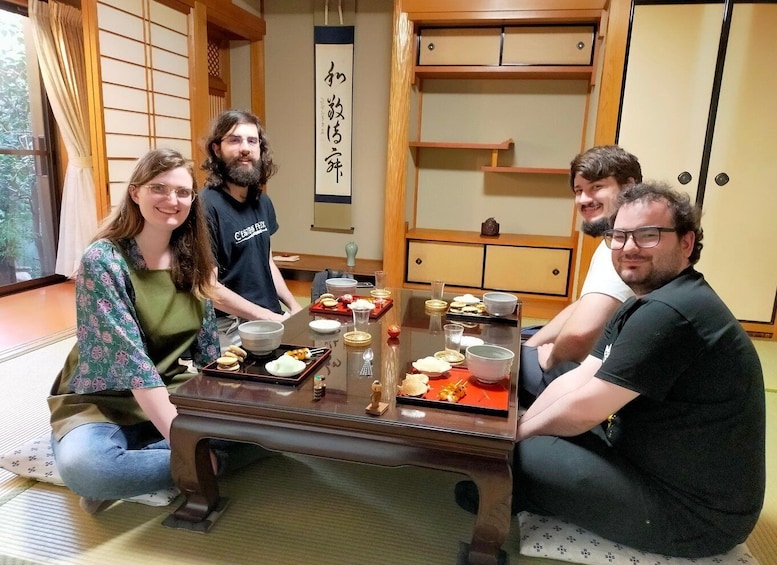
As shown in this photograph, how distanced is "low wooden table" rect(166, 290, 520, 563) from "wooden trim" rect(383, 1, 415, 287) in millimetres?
2725

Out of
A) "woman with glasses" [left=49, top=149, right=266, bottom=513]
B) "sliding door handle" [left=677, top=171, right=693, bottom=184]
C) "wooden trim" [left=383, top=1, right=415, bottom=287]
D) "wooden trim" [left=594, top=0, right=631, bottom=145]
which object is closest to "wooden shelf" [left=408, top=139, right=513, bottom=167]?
"wooden trim" [left=383, top=1, right=415, bottom=287]

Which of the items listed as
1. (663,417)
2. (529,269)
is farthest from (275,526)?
(529,269)

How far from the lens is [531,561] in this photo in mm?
1427

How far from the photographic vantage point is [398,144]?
4.08 m

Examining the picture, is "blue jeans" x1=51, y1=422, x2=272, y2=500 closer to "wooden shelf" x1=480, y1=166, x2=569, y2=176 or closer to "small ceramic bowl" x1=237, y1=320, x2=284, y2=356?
"small ceramic bowl" x1=237, y1=320, x2=284, y2=356

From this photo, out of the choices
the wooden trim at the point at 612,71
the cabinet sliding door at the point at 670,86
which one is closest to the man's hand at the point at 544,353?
the cabinet sliding door at the point at 670,86

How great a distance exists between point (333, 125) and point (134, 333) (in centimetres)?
357

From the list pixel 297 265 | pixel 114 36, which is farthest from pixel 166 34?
pixel 297 265

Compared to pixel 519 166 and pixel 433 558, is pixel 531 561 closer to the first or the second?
pixel 433 558

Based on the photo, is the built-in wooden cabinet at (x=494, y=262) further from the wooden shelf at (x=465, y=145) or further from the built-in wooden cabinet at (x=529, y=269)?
the wooden shelf at (x=465, y=145)

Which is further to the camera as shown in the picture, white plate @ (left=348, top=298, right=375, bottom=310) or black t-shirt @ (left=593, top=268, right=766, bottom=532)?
white plate @ (left=348, top=298, right=375, bottom=310)

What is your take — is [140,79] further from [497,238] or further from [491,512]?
[491,512]

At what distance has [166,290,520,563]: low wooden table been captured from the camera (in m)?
1.22

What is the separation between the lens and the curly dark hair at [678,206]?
4.09ft
